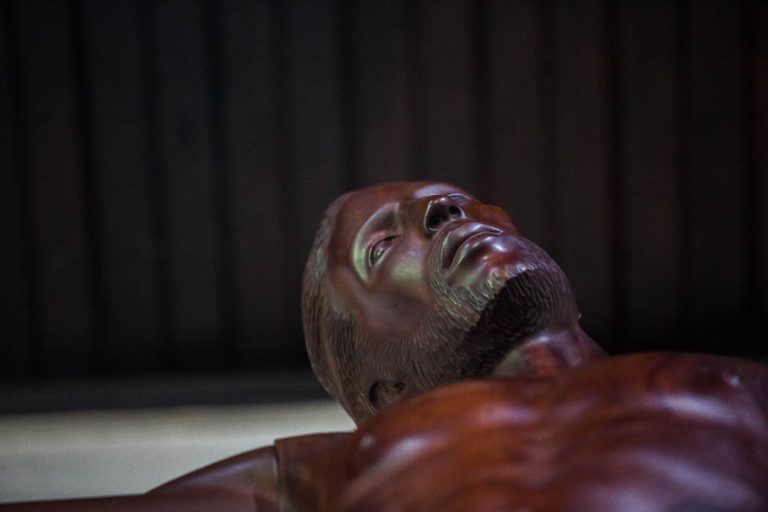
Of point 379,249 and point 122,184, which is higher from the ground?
point 379,249

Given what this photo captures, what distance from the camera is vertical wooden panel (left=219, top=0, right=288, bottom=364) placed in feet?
7.63

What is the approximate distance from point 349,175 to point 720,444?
179cm

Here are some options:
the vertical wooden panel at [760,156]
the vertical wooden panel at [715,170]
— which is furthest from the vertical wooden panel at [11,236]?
the vertical wooden panel at [760,156]

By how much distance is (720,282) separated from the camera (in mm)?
2486

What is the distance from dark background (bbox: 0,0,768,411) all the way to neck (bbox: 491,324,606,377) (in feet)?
4.34

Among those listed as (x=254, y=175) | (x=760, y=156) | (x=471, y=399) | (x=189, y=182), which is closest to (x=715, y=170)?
(x=760, y=156)

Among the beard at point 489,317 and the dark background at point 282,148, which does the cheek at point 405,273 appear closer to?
the beard at point 489,317

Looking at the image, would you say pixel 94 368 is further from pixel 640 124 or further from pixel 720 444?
pixel 720 444

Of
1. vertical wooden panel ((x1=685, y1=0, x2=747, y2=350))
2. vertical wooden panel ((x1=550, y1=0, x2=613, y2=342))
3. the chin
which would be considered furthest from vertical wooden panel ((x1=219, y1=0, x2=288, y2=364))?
the chin

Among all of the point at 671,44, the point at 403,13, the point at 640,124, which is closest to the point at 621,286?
the point at 640,124

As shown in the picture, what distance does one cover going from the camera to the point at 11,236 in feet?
7.62

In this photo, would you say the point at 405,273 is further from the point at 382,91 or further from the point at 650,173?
the point at 650,173

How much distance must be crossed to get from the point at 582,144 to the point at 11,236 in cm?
139

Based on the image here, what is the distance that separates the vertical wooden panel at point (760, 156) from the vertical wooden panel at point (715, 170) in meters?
0.03
